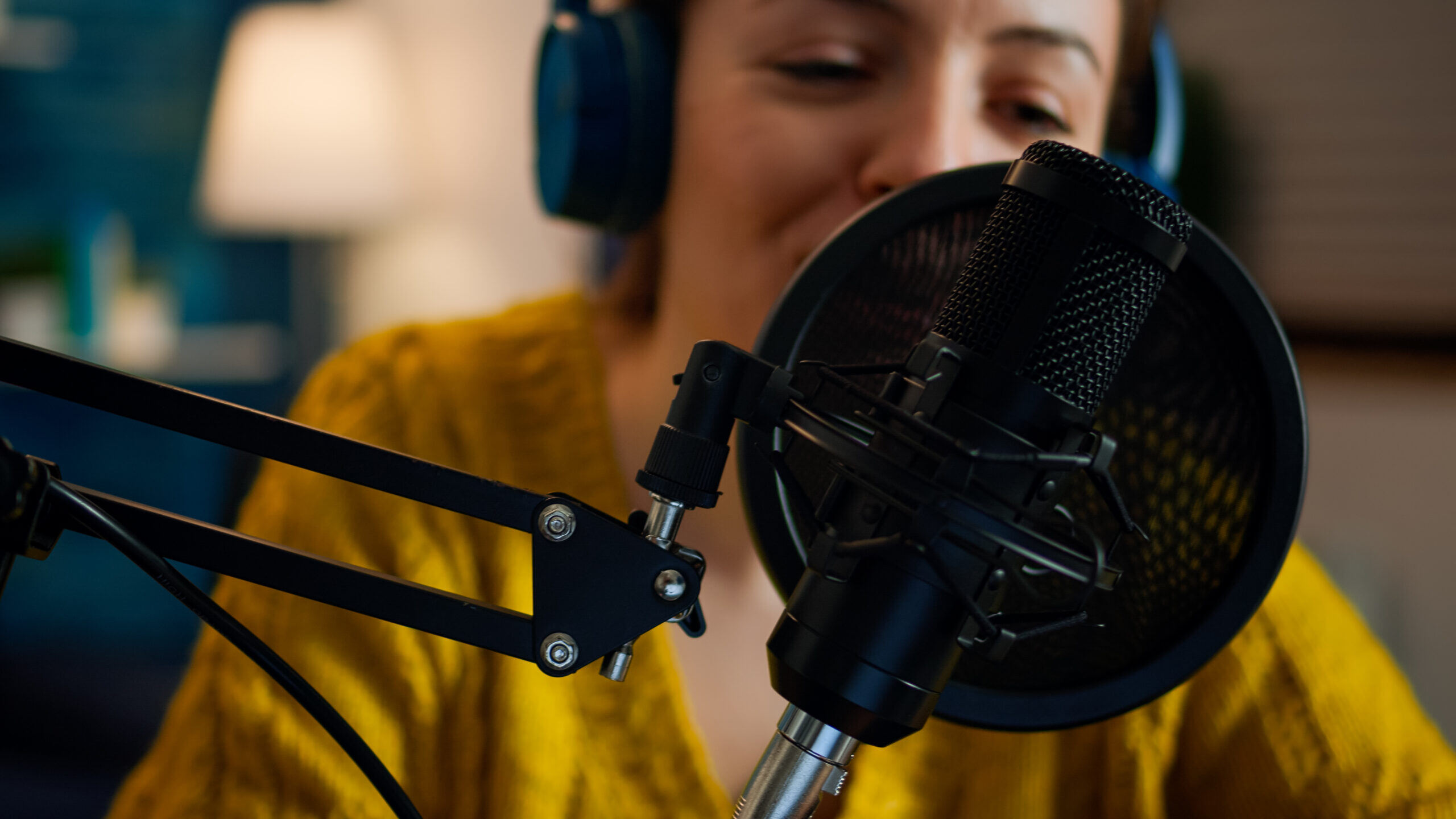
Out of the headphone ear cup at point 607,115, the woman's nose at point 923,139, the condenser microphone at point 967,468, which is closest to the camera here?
the condenser microphone at point 967,468

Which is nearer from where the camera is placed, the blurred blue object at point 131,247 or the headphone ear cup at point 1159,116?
the headphone ear cup at point 1159,116

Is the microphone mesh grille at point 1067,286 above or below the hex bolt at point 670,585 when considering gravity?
above

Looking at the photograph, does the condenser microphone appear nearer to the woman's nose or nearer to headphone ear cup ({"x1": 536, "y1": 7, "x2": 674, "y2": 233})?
the woman's nose

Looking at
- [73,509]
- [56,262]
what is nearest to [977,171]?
[73,509]

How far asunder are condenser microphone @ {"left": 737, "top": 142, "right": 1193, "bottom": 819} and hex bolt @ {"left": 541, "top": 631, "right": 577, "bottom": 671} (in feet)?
0.25

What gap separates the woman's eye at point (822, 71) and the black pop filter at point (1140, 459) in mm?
268

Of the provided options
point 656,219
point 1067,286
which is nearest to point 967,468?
point 1067,286

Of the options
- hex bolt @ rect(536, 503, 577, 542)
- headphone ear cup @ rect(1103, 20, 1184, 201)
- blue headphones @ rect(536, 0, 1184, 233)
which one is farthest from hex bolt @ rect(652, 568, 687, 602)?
headphone ear cup @ rect(1103, 20, 1184, 201)

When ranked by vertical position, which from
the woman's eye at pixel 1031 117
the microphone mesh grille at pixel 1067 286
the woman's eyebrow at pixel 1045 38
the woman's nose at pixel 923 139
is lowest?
the microphone mesh grille at pixel 1067 286

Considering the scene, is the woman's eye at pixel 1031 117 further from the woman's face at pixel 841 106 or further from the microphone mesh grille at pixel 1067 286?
the microphone mesh grille at pixel 1067 286

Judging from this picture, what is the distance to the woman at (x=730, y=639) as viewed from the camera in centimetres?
65

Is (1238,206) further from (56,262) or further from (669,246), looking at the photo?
(56,262)

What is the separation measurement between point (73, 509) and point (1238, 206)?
1.53 meters

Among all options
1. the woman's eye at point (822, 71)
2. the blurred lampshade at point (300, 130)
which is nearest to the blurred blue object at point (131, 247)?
the blurred lampshade at point (300, 130)
